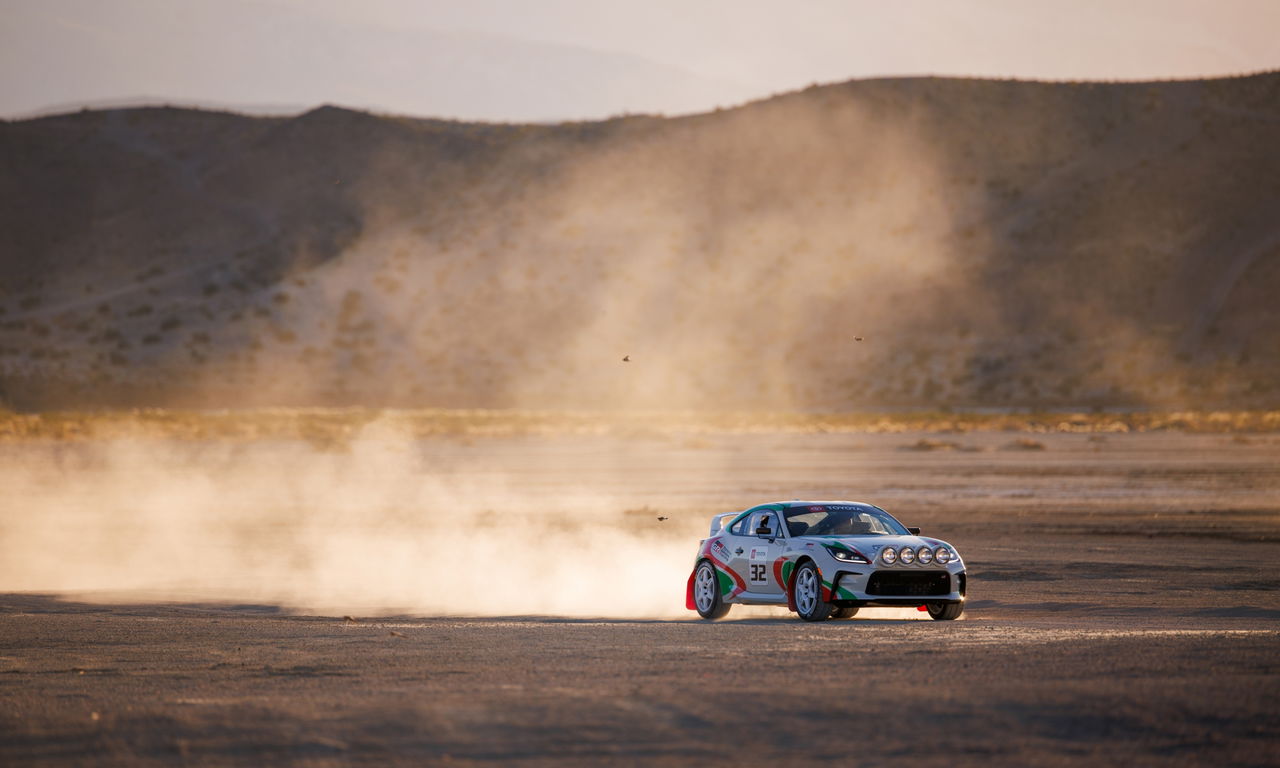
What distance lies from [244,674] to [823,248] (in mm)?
98452

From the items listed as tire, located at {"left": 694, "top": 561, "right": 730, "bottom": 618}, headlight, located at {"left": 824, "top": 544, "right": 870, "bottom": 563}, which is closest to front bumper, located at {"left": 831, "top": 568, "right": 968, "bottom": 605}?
headlight, located at {"left": 824, "top": 544, "right": 870, "bottom": 563}

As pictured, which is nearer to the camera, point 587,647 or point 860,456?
point 587,647

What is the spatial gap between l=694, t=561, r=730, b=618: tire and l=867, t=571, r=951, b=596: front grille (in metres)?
2.39

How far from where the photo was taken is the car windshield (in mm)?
16312

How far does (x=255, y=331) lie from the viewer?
99.9m

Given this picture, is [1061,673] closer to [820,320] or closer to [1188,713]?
[1188,713]

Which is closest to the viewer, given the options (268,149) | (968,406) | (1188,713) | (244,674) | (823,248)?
(1188,713)

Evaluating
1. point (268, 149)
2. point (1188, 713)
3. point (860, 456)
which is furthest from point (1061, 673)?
point (268, 149)

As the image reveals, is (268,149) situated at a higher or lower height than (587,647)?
higher

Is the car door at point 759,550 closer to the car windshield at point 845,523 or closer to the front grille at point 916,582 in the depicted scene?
the car windshield at point 845,523

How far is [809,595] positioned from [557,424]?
5784 centimetres

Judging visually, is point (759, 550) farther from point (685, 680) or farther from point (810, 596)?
point (685, 680)

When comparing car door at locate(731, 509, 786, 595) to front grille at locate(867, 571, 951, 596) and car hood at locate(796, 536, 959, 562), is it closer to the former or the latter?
car hood at locate(796, 536, 959, 562)

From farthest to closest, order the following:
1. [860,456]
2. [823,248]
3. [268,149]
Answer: [268,149]
[823,248]
[860,456]
